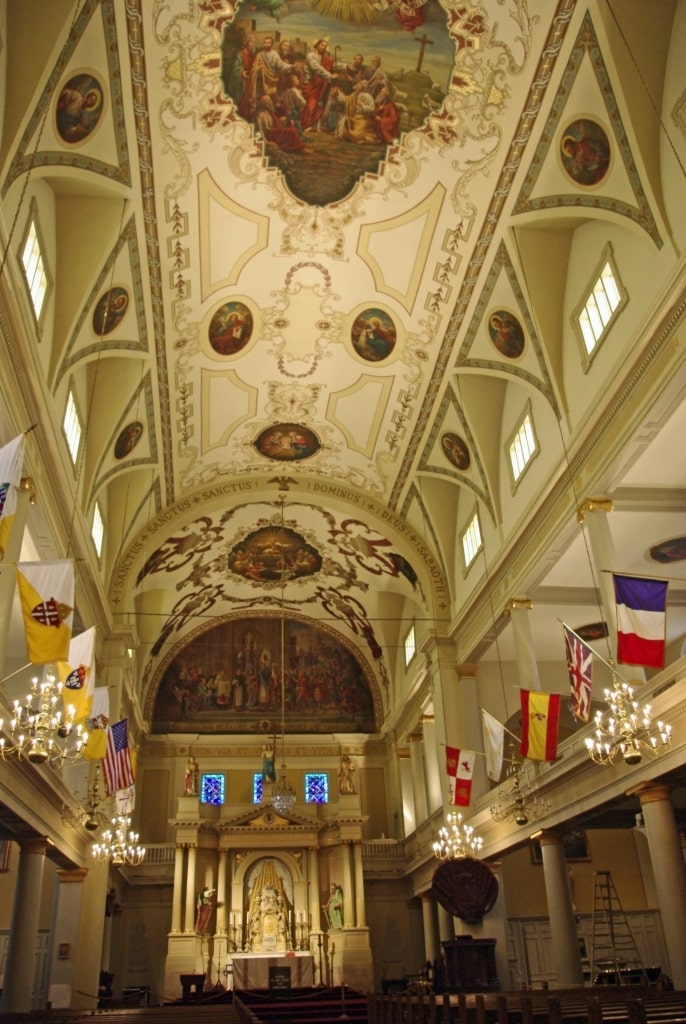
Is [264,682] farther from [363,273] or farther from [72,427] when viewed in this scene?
[363,273]

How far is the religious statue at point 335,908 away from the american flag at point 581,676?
17.5 meters

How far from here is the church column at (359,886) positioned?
27.0 metres

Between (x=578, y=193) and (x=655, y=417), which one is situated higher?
(x=578, y=193)

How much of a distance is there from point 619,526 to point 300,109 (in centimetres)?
1051

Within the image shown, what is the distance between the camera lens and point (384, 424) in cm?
2164

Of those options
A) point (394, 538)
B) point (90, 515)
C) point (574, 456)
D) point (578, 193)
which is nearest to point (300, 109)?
point (578, 193)

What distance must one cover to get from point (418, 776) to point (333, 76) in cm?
2172

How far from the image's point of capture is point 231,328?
18.8 metres

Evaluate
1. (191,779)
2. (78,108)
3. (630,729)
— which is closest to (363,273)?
(78,108)

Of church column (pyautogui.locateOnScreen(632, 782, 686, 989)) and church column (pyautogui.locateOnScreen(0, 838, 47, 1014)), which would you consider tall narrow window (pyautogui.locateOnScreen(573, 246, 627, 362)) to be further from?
church column (pyautogui.locateOnScreen(0, 838, 47, 1014))

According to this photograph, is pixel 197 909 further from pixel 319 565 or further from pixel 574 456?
pixel 574 456

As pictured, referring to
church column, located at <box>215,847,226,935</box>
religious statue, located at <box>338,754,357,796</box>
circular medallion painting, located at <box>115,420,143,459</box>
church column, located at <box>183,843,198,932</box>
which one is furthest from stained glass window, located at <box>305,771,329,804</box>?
circular medallion painting, located at <box>115,420,143,459</box>

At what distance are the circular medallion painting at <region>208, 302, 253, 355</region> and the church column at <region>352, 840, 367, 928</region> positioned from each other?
17490 millimetres

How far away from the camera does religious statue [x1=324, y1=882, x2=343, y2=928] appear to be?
27.4 m
